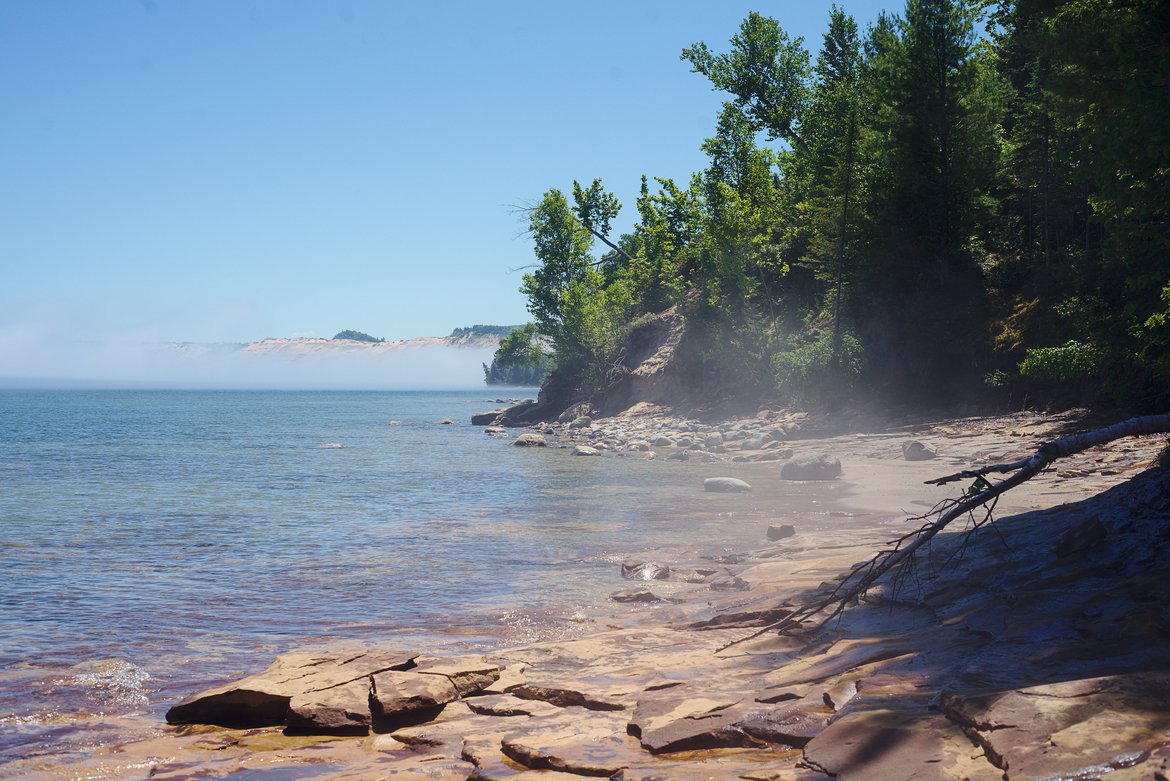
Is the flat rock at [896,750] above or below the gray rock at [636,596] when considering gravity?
above

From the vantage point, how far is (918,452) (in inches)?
928

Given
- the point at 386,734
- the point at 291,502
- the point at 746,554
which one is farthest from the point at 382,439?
the point at 386,734

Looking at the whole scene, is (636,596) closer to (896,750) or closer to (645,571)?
(645,571)

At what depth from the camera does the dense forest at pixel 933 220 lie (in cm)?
1151

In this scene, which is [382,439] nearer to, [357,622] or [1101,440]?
[357,622]

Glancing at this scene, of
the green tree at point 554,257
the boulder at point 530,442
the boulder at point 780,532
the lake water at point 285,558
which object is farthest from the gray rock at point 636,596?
the green tree at point 554,257

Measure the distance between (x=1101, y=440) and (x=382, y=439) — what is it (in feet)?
152

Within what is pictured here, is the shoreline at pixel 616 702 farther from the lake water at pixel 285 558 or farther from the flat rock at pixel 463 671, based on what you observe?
the lake water at pixel 285 558

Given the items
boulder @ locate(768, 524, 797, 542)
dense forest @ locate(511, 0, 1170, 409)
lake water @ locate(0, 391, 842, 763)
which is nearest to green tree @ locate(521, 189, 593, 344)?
dense forest @ locate(511, 0, 1170, 409)

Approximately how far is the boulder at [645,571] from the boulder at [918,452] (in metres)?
13.1

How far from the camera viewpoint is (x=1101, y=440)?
6.58 meters

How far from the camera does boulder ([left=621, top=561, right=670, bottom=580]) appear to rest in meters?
12.6

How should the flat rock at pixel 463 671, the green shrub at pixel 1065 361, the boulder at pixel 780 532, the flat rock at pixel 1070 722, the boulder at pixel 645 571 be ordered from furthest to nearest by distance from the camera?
1. the green shrub at pixel 1065 361
2. the boulder at pixel 780 532
3. the boulder at pixel 645 571
4. the flat rock at pixel 463 671
5. the flat rock at pixel 1070 722

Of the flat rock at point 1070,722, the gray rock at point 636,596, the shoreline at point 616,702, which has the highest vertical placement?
the flat rock at point 1070,722
